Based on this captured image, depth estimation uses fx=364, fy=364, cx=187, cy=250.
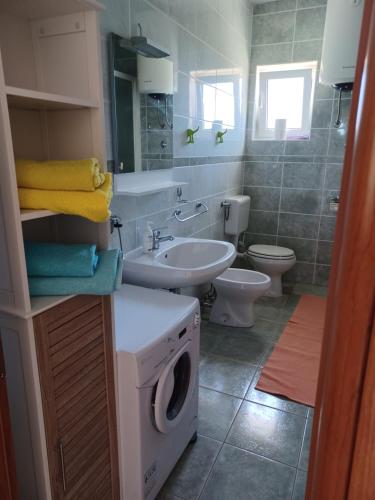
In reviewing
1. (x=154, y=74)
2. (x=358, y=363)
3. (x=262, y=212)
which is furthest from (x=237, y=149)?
(x=358, y=363)

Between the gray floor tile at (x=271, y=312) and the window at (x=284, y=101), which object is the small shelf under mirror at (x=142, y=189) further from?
the window at (x=284, y=101)

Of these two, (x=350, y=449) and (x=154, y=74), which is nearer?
(x=350, y=449)

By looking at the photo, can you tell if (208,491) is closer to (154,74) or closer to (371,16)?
(371,16)

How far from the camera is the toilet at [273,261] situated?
3.49 meters

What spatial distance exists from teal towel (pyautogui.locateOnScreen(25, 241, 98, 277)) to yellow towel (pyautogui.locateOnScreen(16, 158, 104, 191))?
19 cm

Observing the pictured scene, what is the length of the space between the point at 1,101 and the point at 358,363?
835 millimetres

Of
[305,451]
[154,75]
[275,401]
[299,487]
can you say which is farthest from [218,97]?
[299,487]

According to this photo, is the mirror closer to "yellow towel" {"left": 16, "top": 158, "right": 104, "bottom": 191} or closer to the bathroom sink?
the bathroom sink

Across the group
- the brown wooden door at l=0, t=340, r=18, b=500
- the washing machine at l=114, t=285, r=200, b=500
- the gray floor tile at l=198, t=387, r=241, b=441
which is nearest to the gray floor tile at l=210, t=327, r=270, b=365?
the gray floor tile at l=198, t=387, r=241, b=441

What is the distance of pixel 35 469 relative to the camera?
3.43 ft

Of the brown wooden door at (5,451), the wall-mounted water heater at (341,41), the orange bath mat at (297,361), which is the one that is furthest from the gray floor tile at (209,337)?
the wall-mounted water heater at (341,41)

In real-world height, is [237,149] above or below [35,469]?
above

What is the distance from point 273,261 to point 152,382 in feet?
7.83

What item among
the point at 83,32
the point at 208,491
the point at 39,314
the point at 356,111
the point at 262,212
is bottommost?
the point at 208,491
